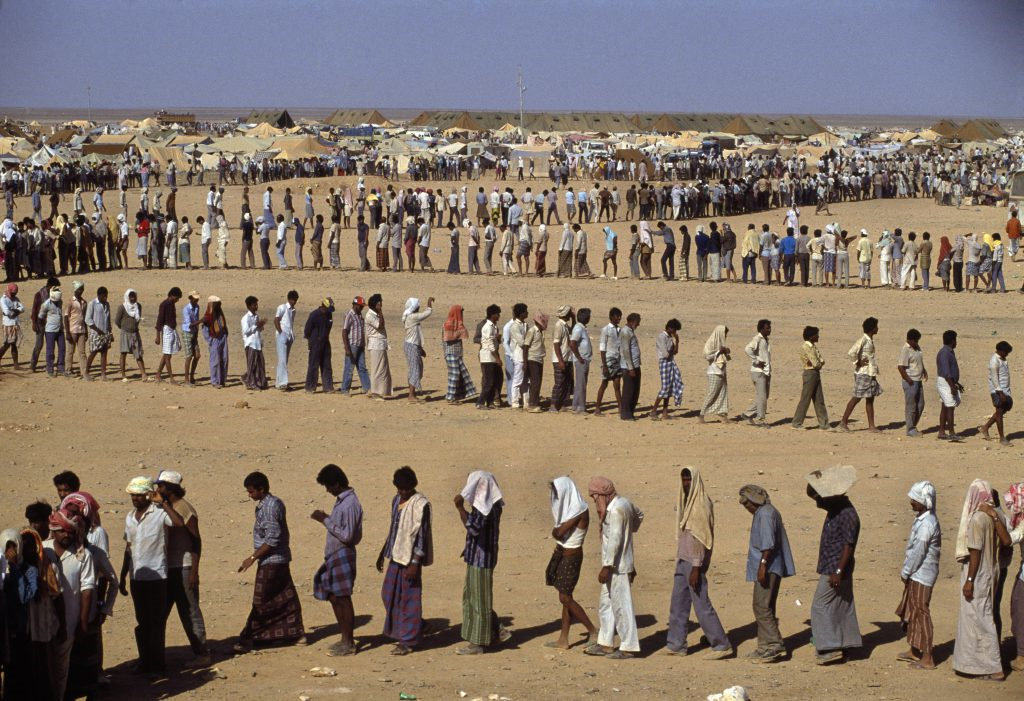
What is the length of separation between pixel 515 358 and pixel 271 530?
7.46 metres

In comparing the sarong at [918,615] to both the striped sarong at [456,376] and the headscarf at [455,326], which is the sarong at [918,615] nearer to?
the headscarf at [455,326]

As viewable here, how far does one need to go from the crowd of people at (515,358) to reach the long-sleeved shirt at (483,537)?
6391 millimetres

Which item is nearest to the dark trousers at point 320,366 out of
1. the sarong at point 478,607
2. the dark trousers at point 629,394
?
the dark trousers at point 629,394

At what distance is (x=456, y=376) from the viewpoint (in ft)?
53.2

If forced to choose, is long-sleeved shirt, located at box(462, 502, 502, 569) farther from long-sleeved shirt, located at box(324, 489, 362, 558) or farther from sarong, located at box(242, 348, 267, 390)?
sarong, located at box(242, 348, 267, 390)

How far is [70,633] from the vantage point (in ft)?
24.3

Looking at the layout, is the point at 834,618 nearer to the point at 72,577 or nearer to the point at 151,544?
the point at 151,544

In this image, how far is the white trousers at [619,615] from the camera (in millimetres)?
8492

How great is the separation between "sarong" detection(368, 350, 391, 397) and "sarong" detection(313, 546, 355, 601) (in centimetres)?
776

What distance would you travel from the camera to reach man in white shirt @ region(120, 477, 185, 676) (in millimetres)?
8148

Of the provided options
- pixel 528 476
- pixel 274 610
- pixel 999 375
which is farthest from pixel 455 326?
pixel 274 610

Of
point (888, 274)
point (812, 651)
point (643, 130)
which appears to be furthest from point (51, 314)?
point (643, 130)

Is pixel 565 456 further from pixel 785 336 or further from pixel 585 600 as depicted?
pixel 785 336

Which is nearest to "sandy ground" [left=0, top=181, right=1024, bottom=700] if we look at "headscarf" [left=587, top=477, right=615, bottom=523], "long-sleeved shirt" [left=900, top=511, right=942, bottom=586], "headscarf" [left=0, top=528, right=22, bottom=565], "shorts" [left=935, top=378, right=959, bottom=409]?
"shorts" [left=935, top=378, right=959, bottom=409]
